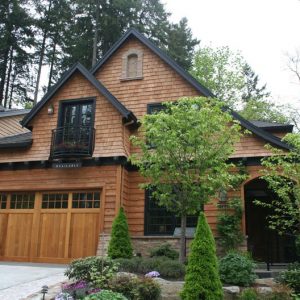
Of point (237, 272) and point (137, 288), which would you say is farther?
point (237, 272)

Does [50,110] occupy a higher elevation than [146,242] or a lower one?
higher

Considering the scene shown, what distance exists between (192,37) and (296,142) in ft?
84.3

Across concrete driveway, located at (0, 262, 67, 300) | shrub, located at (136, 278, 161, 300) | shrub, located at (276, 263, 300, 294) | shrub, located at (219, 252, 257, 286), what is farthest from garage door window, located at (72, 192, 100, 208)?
shrub, located at (276, 263, 300, 294)

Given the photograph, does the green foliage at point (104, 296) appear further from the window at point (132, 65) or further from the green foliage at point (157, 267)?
the window at point (132, 65)

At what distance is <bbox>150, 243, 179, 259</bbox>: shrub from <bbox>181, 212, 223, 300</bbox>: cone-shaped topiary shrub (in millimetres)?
4481

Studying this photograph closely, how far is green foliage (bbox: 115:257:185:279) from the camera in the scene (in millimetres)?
9289

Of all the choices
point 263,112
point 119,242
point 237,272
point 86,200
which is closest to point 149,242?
point 119,242

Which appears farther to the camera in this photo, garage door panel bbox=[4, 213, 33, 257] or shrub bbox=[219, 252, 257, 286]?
garage door panel bbox=[4, 213, 33, 257]

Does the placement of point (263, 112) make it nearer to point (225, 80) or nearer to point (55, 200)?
point (225, 80)

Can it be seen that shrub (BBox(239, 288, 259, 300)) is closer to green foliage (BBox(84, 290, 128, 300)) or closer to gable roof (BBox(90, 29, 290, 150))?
green foliage (BBox(84, 290, 128, 300))

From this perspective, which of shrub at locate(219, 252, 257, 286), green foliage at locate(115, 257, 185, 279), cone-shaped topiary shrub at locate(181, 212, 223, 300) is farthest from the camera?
green foliage at locate(115, 257, 185, 279)

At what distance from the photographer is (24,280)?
9.34m

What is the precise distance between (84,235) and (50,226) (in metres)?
1.38

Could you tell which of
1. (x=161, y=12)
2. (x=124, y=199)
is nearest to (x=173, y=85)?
(x=124, y=199)
